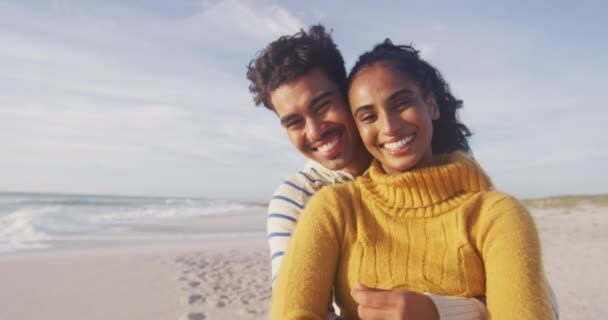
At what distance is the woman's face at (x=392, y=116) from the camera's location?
1.96 m

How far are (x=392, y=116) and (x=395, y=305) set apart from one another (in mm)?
763

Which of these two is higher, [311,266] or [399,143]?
[399,143]

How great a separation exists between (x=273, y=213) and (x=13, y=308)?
4692 millimetres

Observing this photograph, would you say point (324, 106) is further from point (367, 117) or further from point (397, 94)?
point (397, 94)

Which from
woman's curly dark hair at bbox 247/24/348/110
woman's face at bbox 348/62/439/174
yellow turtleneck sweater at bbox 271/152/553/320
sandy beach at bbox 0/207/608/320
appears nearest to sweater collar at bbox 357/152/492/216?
yellow turtleneck sweater at bbox 271/152/553/320

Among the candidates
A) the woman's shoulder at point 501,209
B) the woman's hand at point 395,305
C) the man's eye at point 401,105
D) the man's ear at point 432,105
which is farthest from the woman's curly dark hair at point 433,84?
the woman's hand at point 395,305

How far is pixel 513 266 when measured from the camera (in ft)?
5.15

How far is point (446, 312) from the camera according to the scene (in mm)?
1585

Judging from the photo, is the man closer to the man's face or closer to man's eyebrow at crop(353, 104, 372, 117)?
the man's face

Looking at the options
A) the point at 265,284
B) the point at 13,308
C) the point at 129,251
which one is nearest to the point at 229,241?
the point at 129,251

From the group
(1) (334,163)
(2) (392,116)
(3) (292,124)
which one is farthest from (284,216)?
(2) (392,116)

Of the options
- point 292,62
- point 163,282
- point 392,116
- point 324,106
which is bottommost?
point 163,282

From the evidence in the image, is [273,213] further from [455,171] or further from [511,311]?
[511,311]

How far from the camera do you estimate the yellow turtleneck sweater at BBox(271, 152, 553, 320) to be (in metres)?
1.62
